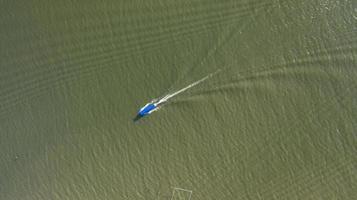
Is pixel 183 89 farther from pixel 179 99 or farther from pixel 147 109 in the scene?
pixel 147 109

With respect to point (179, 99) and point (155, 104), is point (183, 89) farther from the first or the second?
point (155, 104)

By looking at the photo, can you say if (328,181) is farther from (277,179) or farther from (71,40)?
(71,40)

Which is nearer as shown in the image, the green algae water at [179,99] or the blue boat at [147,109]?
the green algae water at [179,99]

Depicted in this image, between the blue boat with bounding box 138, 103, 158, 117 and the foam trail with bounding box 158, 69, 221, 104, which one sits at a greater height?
the foam trail with bounding box 158, 69, 221, 104

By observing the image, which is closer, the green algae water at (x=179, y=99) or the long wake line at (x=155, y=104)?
the green algae water at (x=179, y=99)

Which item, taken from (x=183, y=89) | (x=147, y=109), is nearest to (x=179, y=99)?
(x=183, y=89)

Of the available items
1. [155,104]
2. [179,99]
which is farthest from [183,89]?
[155,104]

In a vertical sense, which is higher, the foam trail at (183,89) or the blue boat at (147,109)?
the foam trail at (183,89)

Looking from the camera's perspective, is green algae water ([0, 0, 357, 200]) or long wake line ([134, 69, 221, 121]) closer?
green algae water ([0, 0, 357, 200])

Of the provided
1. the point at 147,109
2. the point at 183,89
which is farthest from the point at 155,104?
the point at 183,89
